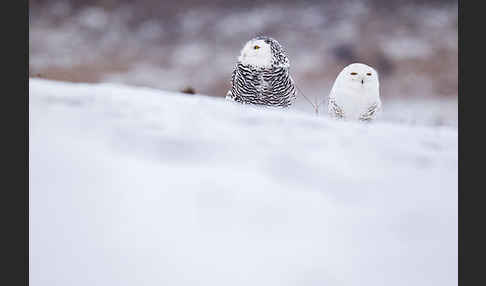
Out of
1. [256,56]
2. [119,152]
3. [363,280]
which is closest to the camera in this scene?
[363,280]

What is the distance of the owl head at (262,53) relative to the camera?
7.98 feet

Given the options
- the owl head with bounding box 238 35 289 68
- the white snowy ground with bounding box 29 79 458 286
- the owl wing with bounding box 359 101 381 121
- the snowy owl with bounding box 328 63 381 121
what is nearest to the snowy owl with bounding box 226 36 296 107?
the owl head with bounding box 238 35 289 68

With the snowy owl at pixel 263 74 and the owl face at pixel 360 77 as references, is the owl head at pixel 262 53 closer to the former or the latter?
the snowy owl at pixel 263 74

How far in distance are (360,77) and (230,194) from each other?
132cm

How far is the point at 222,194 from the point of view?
3.88 ft

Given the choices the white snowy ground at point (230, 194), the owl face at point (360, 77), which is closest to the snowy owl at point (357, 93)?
the owl face at point (360, 77)

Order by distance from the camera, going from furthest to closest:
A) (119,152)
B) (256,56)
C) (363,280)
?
(256,56) → (119,152) → (363,280)

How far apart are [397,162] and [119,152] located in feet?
2.54

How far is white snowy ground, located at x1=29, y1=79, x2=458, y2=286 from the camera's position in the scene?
113 centimetres

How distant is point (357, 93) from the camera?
2.25 meters

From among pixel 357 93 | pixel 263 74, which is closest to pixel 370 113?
pixel 357 93

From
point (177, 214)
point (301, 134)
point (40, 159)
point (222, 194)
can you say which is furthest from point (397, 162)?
point (40, 159)

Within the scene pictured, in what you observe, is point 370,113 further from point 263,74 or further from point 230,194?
point 230,194

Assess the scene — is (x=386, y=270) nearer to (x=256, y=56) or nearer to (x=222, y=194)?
(x=222, y=194)
